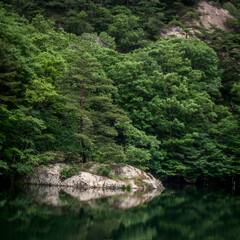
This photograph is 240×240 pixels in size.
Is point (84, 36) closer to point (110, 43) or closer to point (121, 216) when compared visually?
point (110, 43)

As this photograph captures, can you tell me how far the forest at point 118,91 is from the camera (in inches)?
842

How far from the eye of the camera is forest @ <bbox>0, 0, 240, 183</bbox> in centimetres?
2138

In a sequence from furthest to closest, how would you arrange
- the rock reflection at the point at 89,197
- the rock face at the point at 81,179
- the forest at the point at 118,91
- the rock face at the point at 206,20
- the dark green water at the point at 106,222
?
1. the rock face at the point at 206,20
2. the rock face at the point at 81,179
3. the forest at the point at 118,91
4. the rock reflection at the point at 89,197
5. the dark green water at the point at 106,222

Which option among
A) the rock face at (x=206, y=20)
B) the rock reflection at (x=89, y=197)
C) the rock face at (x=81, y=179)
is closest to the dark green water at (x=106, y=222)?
the rock reflection at (x=89, y=197)

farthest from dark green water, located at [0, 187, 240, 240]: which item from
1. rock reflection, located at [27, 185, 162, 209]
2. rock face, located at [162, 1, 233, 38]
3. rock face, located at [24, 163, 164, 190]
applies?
rock face, located at [162, 1, 233, 38]

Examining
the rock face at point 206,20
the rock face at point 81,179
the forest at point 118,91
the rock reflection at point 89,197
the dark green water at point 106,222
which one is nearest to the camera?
Result: the dark green water at point 106,222

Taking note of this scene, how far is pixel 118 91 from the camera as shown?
31.0 meters

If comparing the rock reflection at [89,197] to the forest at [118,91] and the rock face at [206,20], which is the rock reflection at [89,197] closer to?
the forest at [118,91]

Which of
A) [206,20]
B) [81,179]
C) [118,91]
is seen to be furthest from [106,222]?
[206,20]

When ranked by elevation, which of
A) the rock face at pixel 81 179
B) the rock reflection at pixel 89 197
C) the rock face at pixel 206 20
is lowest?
the rock face at pixel 81 179

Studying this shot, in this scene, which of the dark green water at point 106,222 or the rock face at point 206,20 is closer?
the dark green water at point 106,222

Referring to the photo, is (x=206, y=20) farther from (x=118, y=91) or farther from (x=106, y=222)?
(x=106, y=222)

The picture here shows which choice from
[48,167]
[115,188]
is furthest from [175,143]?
[48,167]

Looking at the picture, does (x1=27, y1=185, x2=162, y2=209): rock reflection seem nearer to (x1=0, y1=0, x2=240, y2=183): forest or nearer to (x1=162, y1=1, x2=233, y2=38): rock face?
(x1=0, y1=0, x2=240, y2=183): forest
